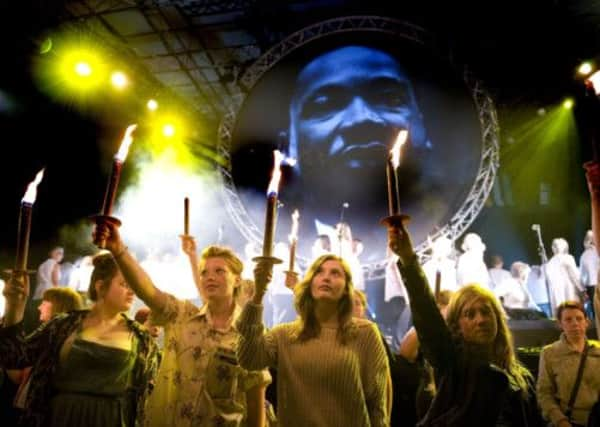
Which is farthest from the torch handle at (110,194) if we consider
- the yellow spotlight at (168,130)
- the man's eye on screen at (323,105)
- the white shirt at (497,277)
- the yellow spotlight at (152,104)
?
the yellow spotlight at (168,130)

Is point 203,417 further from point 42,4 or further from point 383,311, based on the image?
point 42,4

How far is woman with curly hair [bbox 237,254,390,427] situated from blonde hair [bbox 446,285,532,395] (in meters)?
0.40

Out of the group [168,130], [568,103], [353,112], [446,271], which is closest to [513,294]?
[446,271]

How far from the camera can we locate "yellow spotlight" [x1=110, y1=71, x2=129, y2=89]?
931cm

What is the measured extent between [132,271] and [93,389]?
650 millimetres

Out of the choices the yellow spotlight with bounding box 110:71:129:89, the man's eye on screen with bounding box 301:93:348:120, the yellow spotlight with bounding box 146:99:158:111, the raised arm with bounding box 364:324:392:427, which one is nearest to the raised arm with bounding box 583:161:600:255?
the raised arm with bounding box 364:324:392:427

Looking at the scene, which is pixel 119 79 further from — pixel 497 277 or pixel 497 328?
pixel 497 328

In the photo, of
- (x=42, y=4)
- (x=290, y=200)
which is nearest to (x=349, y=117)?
(x=290, y=200)

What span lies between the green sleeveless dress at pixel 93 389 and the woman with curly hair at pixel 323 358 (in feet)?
2.60

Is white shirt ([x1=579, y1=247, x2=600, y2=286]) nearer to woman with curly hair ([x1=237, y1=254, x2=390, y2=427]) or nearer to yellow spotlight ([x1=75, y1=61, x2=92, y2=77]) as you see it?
woman with curly hair ([x1=237, y1=254, x2=390, y2=427])

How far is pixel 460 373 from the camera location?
77.2 inches

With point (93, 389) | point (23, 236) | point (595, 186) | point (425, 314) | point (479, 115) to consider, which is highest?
point (479, 115)

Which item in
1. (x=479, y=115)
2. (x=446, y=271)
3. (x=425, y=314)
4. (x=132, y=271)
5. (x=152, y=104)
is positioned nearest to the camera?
(x=425, y=314)

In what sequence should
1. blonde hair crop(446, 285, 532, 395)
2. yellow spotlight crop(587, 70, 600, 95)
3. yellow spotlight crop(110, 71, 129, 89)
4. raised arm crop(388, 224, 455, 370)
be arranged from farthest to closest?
yellow spotlight crop(110, 71, 129, 89)
blonde hair crop(446, 285, 532, 395)
raised arm crop(388, 224, 455, 370)
yellow spotlight crop(587, 70, 600, 95)
